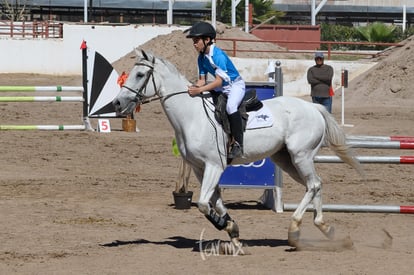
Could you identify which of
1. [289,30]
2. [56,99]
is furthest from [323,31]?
[56,99]

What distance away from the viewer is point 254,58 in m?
36.3

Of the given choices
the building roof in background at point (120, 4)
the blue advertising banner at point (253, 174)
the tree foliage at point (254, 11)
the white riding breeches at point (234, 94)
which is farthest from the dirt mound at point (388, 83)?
the building roof in background at point (120, 4)

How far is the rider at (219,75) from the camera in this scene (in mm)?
9438

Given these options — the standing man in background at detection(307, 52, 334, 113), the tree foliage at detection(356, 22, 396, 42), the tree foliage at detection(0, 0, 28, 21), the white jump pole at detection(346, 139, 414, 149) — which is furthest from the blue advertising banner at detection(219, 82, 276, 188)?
the tree foliage at detection(0, 0, 28, 21)

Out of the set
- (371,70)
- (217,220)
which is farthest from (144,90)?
(371,70)

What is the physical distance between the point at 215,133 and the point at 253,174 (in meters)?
2.97

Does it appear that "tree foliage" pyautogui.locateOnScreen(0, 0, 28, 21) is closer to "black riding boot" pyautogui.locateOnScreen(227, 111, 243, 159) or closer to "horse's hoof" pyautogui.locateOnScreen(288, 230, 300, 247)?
"black riding boot" pyautogui.locateOnScreen(227, 111, 243, 159)

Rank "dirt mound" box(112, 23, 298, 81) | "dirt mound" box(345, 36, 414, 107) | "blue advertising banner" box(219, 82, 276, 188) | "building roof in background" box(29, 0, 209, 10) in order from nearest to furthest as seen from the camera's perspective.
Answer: "blue advertising banner" box(219, 82, 276, 188) → "dirt mound" box(345, 36, 414, 107) → "dirt mound" box(112, 23, 298, 81) → "building roof in background" box(29, 0, 209, 10)

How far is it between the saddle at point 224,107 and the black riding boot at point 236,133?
0.20ft

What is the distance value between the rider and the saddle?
49mm

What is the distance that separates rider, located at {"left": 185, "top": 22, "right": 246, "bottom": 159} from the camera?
9438 mm

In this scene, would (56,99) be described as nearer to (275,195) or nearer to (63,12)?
(275,195)

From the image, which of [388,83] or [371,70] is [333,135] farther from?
[371,70]

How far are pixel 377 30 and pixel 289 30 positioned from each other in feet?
20.2
